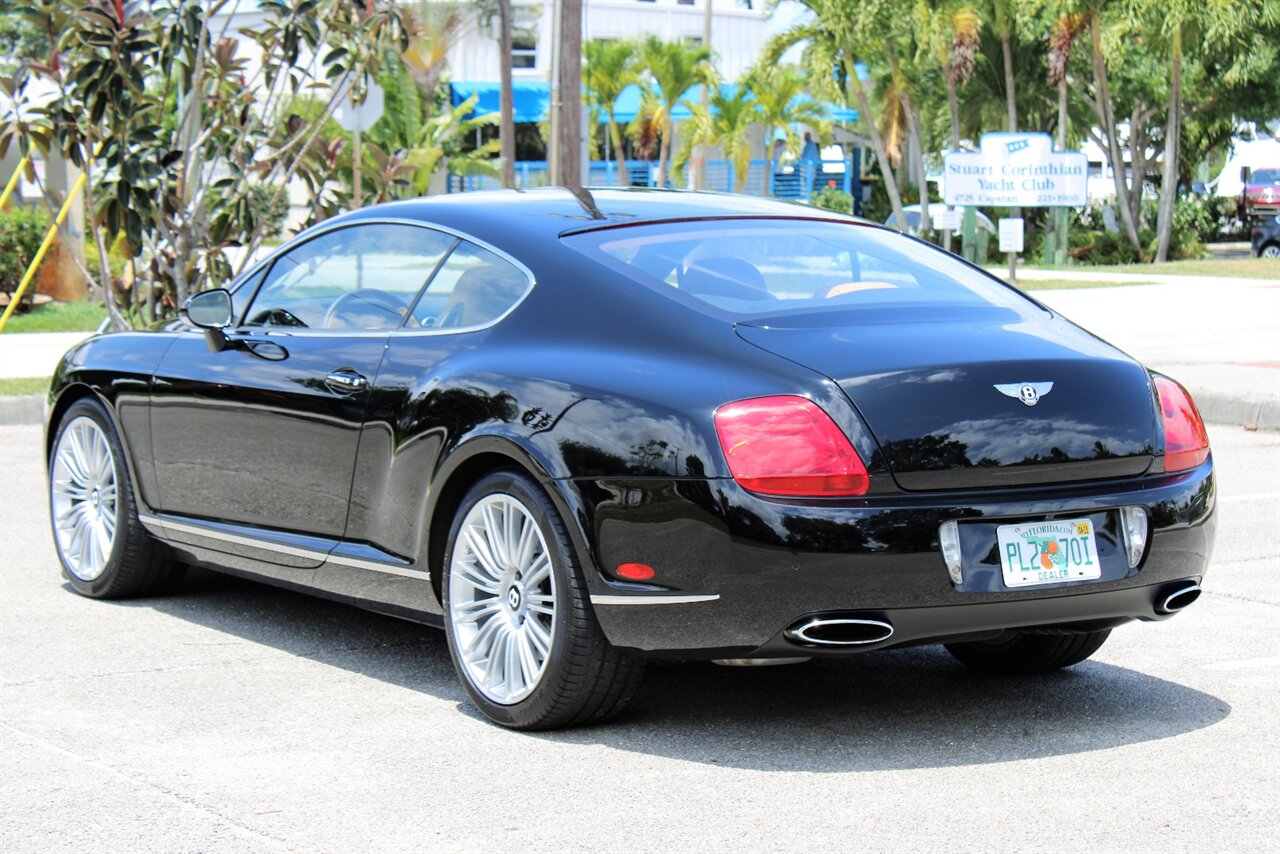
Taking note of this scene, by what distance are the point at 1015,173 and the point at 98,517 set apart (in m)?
25.8

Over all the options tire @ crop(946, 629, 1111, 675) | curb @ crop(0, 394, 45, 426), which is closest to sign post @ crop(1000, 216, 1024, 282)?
A: curb @ crop(0, 394, 45, 426)

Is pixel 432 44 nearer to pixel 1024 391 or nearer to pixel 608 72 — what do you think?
pixel 608 72

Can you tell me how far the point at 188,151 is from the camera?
13898mm

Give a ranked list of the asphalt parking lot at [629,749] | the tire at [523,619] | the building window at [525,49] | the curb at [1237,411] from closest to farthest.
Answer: the asphalt parking lot at [629,749]
the tire at [523,619]
the curb at [1237,411]
the building window at [525,49]

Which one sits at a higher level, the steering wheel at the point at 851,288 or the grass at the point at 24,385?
the steering wheel at the point at 851,288

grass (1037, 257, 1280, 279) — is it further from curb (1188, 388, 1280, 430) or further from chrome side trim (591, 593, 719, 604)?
chrome side trim (591, 593, 719, 604)

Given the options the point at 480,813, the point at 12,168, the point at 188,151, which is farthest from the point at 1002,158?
the point at 480,813

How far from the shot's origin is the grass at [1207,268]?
3188 centimetres

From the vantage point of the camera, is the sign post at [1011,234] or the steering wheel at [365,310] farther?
the sign post at [1011,234]

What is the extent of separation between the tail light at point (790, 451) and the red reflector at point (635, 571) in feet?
1.10

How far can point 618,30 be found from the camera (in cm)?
5900

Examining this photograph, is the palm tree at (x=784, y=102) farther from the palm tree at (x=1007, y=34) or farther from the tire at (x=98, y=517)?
the tire at (x=98, y=517)

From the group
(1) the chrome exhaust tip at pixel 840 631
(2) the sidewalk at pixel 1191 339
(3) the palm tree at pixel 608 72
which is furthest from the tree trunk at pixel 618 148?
(1) the chrome exhaust tip at pixel 840 631

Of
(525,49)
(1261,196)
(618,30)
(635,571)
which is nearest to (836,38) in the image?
(1261,196)
